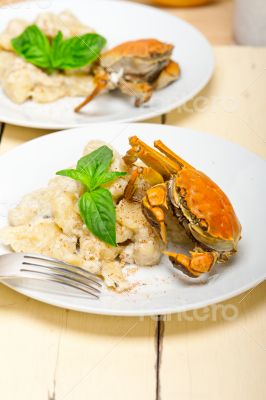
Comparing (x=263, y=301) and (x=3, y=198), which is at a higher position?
(x=3, y=198)

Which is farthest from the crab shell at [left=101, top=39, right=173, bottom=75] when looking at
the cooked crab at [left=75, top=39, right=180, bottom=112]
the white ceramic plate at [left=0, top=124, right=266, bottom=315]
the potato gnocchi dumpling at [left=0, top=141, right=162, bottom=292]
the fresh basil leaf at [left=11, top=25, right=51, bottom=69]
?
the potato gnocchi dumpling at [left=0, top=141, right=162, bottom=292]

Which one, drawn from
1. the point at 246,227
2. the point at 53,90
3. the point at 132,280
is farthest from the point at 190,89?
the point at 132,280

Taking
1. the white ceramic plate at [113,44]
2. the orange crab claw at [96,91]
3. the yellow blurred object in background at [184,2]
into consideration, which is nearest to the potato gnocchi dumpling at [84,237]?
the white ceramic plate at [113,44]

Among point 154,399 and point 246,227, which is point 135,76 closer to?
point 246,227

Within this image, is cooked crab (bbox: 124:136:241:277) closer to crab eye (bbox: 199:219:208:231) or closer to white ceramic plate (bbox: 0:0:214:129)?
crab eye (bbox: 199:219:208:231)

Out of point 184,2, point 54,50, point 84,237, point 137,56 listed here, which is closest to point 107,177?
point 84,237

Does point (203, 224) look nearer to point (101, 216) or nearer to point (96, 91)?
point (101, 216)
